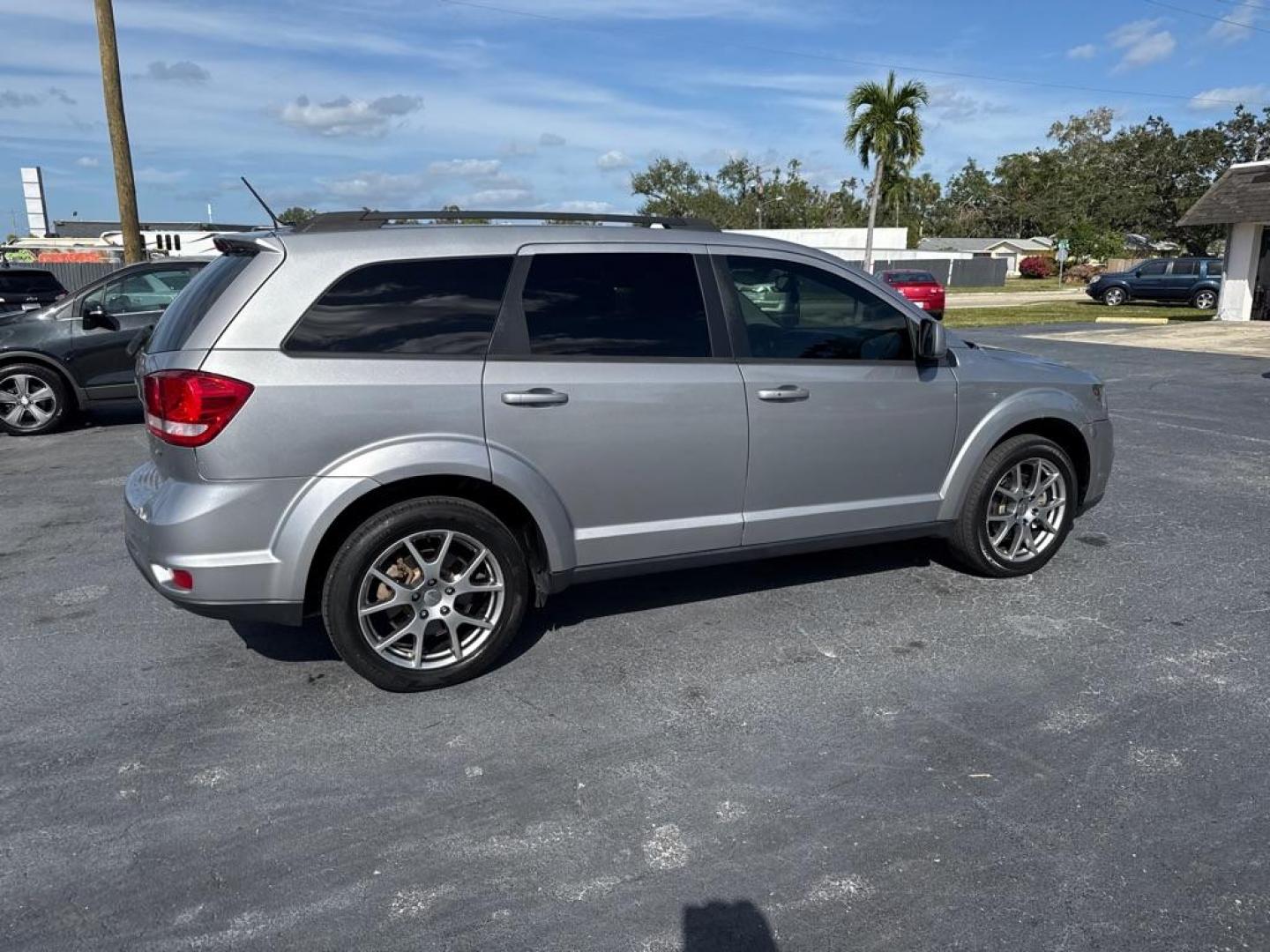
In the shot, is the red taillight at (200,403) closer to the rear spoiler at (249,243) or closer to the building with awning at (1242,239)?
the rear spoiler at (249,243)

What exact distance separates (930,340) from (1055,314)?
27.8 metres

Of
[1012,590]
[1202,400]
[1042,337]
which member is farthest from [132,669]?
[1042,337]

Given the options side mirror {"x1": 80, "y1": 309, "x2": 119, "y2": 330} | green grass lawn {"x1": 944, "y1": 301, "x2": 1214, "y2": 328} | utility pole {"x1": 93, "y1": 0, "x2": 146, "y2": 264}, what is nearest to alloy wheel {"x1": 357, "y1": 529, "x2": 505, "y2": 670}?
side mirror {"x1": 80, "y1": 309, "x2": 119, "y2": 330}

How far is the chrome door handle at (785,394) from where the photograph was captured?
4418 millimetres

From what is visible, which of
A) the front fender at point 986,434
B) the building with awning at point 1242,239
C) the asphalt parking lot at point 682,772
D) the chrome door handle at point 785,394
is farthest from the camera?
the building with awning at point 1242,239

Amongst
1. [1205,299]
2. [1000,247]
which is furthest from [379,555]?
[1000,247]

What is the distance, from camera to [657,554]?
4.37 meters

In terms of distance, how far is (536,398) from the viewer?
3.97 m

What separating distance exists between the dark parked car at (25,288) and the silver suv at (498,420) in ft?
47.6

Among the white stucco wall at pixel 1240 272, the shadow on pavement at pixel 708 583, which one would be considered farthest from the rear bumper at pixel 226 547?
the white stucco wall at pixel 1240 272

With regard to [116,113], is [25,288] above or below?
below

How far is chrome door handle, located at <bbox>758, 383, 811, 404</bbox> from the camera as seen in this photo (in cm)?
442

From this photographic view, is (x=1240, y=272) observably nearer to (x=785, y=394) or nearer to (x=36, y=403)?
(x=785, y=394)

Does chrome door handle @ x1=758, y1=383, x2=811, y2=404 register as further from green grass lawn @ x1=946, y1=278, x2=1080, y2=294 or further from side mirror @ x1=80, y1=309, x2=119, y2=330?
green grass lawn @ x1=946, y1=278, x2=1080, y2=294
